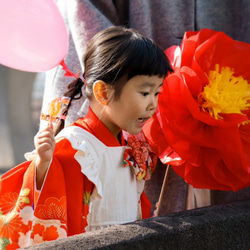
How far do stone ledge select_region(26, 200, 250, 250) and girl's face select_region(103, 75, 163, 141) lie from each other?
0.72 ft

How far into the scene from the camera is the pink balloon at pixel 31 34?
661 millimetres

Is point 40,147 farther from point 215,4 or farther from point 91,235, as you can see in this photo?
point 215,4

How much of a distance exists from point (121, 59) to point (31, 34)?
8.0 inches

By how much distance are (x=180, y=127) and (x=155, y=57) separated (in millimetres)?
157

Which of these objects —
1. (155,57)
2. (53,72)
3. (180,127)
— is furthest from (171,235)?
(53,72)

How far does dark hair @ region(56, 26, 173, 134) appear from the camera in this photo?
2.66ft

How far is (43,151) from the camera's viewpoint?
0.75 metres

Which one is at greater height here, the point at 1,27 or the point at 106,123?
the point at 1,27

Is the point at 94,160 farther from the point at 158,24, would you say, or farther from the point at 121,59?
the point at 158,24

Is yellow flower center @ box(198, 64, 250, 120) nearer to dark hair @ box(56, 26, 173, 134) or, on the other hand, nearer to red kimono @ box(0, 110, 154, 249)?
dark hair @ box(56, 26, 173, 134)

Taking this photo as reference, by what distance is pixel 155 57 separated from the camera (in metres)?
0.83

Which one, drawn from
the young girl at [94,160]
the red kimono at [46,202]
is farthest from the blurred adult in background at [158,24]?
the red kimono at [46,202]

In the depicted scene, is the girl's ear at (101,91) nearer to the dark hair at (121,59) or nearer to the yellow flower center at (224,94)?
the dark hair at (121,59)

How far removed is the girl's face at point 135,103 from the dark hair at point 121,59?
0.01 meters
